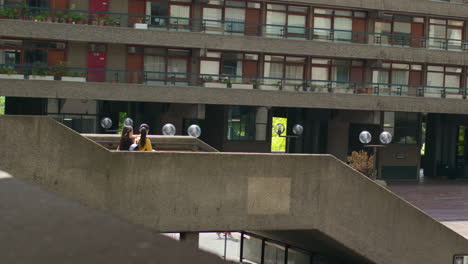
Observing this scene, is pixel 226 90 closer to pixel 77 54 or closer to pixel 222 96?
pixel 222 96

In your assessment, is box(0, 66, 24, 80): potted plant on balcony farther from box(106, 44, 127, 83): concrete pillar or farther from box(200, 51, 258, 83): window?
box(200, 51, 258, 83): window

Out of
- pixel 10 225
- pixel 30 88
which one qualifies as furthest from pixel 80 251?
pixel 30 88

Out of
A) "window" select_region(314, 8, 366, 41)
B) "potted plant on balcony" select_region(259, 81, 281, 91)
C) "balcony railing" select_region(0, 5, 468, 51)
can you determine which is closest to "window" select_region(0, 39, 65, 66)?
"balcony railing" select_region(0, 5, 468, 51)

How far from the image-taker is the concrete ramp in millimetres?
11930

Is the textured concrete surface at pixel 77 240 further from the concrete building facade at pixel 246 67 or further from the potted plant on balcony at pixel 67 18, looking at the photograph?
the potted plant on balcony at pixel 67 18

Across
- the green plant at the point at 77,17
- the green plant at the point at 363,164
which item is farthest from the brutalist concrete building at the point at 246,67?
the green plant at the point at 363,164

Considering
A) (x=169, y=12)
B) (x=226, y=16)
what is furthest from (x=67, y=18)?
(x=226, y=16)

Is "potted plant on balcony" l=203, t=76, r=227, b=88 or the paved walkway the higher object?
"potted plant on balcony" l=203, t=76, r=227, b=88

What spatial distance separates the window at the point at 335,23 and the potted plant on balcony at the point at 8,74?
49.3 ft

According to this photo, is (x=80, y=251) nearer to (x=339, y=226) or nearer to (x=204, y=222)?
(x=204, y=222)

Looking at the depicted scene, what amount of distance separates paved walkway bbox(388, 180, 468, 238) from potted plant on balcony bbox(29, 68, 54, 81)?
17.2 meters

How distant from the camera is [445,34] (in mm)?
41406

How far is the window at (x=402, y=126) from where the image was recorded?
4125 cm

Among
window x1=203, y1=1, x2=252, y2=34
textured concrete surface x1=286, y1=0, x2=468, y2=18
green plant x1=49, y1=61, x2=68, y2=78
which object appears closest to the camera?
green plant x1=49, y1=61, x2=68, y2=78
